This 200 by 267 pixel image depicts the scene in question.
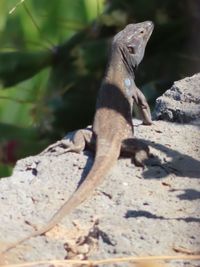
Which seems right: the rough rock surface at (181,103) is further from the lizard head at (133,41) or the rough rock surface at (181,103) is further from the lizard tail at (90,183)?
the lizard head at (133,41)

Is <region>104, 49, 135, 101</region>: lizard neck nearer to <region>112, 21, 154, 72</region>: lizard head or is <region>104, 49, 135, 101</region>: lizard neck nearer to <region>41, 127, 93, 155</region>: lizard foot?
<region>112, 21, 154, 72</region>: lizard head

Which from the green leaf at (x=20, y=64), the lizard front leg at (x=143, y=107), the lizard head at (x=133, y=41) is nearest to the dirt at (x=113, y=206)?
the lizard front leg at (x=143, y=107)

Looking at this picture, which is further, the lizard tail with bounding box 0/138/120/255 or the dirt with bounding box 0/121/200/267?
the lizard tail with bounding box 0/138/120/255

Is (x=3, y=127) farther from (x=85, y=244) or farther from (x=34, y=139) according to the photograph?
(x=85, y=244)

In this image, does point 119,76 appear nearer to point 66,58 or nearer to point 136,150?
point 66,58

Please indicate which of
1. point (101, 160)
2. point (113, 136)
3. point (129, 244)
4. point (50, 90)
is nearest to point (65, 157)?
point (101, 160)

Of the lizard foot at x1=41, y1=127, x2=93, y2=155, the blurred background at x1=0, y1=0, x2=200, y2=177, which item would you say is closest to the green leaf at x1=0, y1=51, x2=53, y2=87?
the blurred background at x1=0, y1=0, x2=200, y2=177

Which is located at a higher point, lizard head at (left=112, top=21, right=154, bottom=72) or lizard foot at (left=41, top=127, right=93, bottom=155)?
lizard head at (left=112, top=21, right=154, bottom=72)
